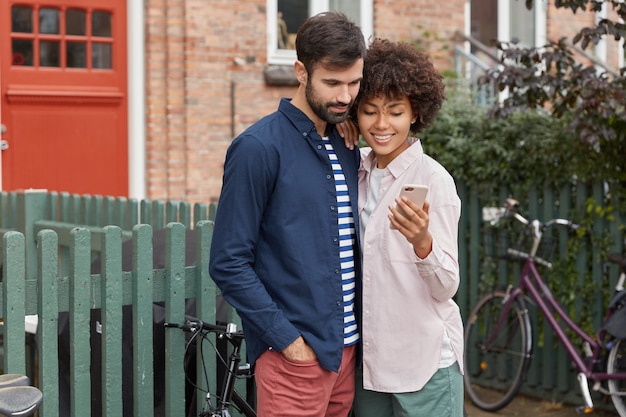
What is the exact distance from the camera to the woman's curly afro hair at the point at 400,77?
3.22m

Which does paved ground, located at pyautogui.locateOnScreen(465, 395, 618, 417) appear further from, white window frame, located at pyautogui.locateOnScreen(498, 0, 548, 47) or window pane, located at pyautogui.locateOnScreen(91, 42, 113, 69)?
white window frame, located at pyautogui.locateOnScreen(498, 0, 548, 47)

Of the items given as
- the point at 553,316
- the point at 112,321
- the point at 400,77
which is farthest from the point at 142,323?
the point at 553,316

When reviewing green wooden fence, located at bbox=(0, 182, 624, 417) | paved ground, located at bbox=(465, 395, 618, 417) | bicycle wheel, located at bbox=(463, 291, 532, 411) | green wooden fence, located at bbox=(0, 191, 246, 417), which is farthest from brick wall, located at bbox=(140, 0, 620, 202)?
green wooden fence, located at bbox=(0, 191, 246, 417)

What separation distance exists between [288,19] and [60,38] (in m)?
2.57

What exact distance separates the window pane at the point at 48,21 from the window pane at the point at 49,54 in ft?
0.37

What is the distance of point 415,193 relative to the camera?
296cm

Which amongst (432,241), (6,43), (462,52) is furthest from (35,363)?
(462,52)

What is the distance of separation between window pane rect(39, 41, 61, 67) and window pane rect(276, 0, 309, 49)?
242 centimetres

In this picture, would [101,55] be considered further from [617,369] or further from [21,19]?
[617,369]

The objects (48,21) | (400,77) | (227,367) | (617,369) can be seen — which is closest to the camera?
(400,77)

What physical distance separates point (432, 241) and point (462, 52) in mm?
9062

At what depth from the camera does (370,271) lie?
3.22m

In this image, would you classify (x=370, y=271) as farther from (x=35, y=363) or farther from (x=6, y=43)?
(x=6, y=43)

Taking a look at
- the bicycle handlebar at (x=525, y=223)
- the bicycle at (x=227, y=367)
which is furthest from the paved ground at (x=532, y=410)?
the bicycle at (x=227, y=367)
